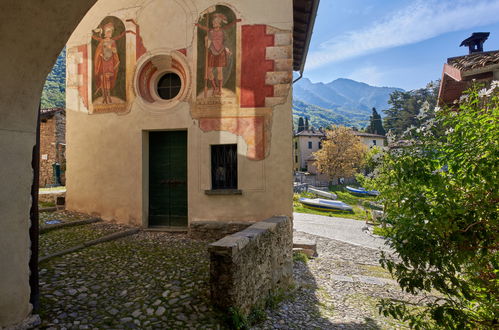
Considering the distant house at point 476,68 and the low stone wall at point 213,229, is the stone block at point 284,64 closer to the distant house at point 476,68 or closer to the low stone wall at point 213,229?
the distant house at point 476,68

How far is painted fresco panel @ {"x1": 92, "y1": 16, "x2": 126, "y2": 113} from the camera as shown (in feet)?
22.3

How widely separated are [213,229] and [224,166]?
147 cm

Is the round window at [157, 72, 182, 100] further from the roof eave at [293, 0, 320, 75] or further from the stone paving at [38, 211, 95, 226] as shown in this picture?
the roof eave at [293, 0, 320, 75]

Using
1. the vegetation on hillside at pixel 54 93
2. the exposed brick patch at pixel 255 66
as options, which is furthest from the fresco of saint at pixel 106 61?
the vegetation on hillside at pixel 54 93

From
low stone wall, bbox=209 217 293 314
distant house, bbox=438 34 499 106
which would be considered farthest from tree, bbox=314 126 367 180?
low stone wall, bbox=209 217 293 314

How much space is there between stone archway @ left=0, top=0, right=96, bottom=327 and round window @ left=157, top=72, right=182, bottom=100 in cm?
446

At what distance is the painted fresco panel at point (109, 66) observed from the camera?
22.3ft

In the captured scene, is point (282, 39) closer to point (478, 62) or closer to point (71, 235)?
point (478, 62)

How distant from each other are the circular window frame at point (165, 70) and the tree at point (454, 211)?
5.20 meters

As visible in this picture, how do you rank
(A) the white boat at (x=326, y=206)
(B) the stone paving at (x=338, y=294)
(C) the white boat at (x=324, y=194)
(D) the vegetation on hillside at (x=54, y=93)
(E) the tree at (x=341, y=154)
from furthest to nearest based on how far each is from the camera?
(D) the vegetation on hillside at (x=54, y=93) → (E) the tree at (x=341, y=154) → (C) the white boat at (x=324, y=194) → (A) the white boat at (x=326, y=206) → (B) the stone paving at (x=338, y=294)

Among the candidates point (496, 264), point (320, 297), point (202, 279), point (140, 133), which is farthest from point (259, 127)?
point (496, 264)

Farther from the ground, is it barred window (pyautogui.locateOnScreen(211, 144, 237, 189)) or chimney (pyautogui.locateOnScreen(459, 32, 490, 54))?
chimney (pyautogui.locateOnScreen(459, 32, 490, 54))

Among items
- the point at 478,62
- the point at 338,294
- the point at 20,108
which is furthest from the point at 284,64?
the point at 338,294

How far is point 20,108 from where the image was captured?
2359 millimetres
